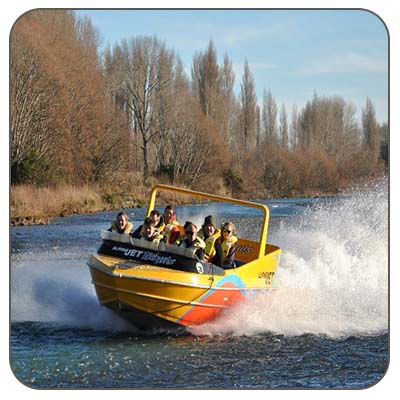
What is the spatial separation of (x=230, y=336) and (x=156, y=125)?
2764 cm

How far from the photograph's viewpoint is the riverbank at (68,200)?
827 inches

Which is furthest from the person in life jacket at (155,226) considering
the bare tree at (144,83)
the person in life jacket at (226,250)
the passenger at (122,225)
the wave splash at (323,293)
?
the bare tree at (144,83)

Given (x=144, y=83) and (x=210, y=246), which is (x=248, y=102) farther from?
(x=210, y=246)

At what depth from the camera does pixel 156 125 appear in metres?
37.1

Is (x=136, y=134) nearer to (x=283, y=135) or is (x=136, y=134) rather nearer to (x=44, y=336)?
(x=283, y=135)

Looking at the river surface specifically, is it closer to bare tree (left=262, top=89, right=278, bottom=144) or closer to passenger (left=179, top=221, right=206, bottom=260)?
passenger (left=179, top=221, right=206, bottom=260)

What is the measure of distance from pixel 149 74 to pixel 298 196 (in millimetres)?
9469

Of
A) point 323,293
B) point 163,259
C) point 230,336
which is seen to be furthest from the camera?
point 323,293

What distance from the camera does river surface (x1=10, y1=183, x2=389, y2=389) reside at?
28.2 feet

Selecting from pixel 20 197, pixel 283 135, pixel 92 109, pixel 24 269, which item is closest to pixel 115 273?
pixel 24 269

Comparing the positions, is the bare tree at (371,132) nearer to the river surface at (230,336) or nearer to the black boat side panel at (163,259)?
the river surface at (230,336)

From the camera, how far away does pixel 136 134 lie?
36750mm

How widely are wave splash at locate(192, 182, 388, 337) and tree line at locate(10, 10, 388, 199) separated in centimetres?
1046

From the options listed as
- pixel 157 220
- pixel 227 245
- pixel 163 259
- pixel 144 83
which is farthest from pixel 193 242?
pixel 144 83
